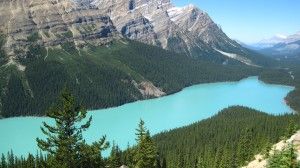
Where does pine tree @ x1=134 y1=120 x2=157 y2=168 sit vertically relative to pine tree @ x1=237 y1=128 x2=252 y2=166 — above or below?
above

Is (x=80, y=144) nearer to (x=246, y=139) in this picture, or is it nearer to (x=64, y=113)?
(x=64, y=113)

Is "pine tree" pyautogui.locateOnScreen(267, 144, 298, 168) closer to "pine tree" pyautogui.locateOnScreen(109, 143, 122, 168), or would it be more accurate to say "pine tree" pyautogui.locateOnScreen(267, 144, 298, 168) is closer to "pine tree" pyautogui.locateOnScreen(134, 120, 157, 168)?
"pine tree" pyautogui.locateOnScreen(109, 143, 122, 168)

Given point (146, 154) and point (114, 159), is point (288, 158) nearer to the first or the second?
point (114, 159)

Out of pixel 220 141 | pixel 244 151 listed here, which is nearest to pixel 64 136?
pixel 244 151

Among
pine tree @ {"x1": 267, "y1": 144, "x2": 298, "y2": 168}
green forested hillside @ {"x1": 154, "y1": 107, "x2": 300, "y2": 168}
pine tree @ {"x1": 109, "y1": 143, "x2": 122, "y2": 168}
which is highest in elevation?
pine tree @ {"x1": 267, "y1": 144, "x2": 298, "y2": 168}

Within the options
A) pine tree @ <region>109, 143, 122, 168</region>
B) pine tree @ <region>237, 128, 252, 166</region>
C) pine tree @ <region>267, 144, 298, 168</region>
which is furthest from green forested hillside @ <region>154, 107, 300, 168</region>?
pine tree @ <region>267, 144, 298, 168</region>

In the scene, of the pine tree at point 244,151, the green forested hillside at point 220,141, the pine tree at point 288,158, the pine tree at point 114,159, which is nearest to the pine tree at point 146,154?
Answer: the pine tree at point 114,159

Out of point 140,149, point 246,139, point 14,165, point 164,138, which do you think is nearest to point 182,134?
point 164,138

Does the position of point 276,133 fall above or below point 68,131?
below
